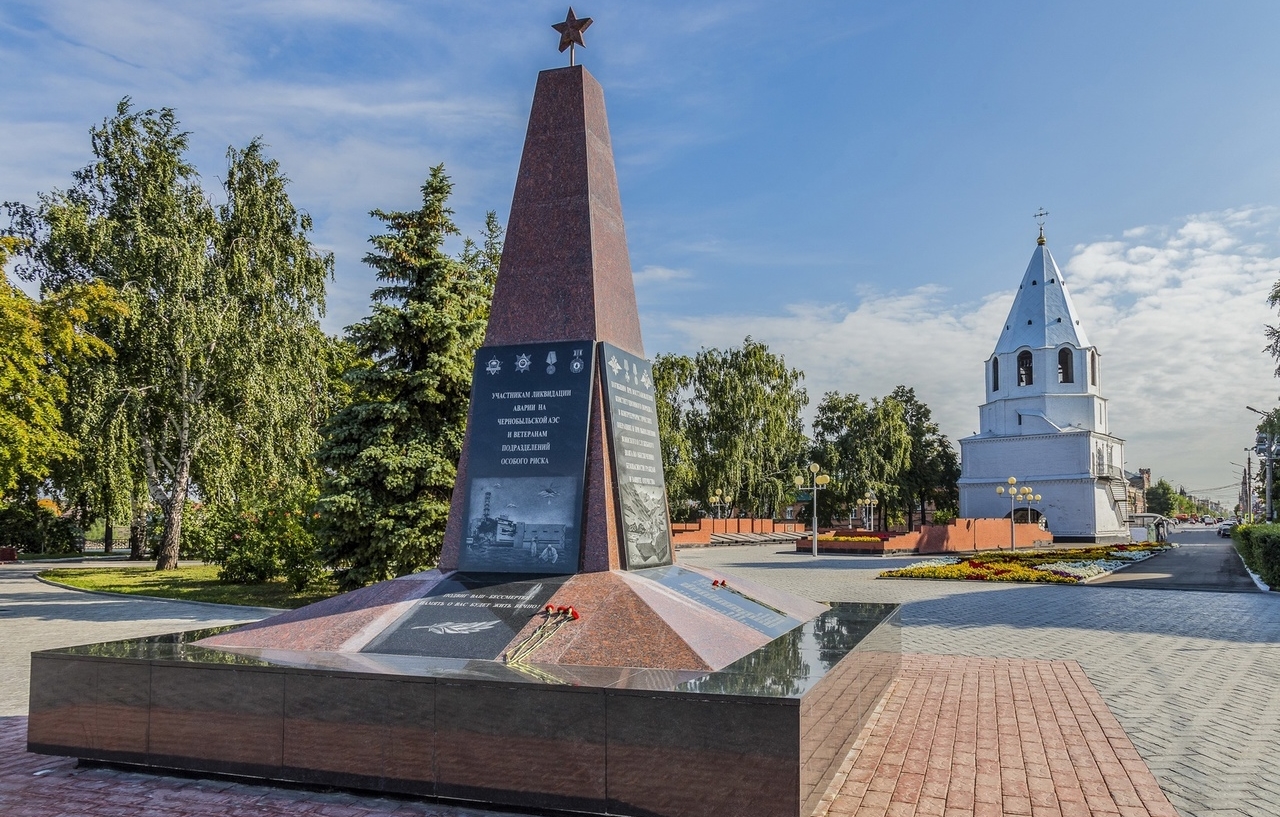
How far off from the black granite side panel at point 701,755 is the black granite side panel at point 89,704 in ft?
8.69

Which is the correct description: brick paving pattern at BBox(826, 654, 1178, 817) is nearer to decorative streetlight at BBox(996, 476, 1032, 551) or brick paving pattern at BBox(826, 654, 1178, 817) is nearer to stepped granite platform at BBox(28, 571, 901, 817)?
stepped granite platform at BBox(28, 571, 901, 817)

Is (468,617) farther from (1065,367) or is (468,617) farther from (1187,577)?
(1065,367)

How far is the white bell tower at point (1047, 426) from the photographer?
4566 cm

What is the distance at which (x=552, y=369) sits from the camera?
6.28 metres

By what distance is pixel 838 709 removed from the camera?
14.7 feet

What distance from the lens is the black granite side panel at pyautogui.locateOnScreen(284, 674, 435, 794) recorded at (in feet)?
13.6

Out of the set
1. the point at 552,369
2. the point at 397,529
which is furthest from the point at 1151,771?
the point at 397,529

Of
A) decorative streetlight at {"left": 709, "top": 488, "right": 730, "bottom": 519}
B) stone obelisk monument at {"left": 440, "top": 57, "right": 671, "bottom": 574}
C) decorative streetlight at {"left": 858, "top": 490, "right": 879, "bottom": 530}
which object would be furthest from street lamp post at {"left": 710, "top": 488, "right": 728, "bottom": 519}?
stone obelisk monument at {"left": 440, "top": 57, "right": 671, "bottom": 574}

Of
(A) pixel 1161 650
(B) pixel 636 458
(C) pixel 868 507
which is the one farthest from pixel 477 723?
(C) pixel 868 507

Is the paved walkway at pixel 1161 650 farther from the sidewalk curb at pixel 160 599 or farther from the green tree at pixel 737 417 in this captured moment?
the green tree at pixel 737 417

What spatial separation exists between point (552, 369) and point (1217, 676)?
247 inches

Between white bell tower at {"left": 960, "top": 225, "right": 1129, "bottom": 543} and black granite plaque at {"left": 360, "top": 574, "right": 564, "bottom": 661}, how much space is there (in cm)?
4525

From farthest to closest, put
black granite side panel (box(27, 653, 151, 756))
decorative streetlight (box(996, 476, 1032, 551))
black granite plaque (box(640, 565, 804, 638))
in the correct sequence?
decorative streetlight (box(996, 476, 1032, 551)) → black granite plaque (box(640, 565, 804, 638)) → black granite side panel (box(27, 653, 151, 756))

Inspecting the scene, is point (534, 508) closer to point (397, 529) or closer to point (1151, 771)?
point (1151, 771)
